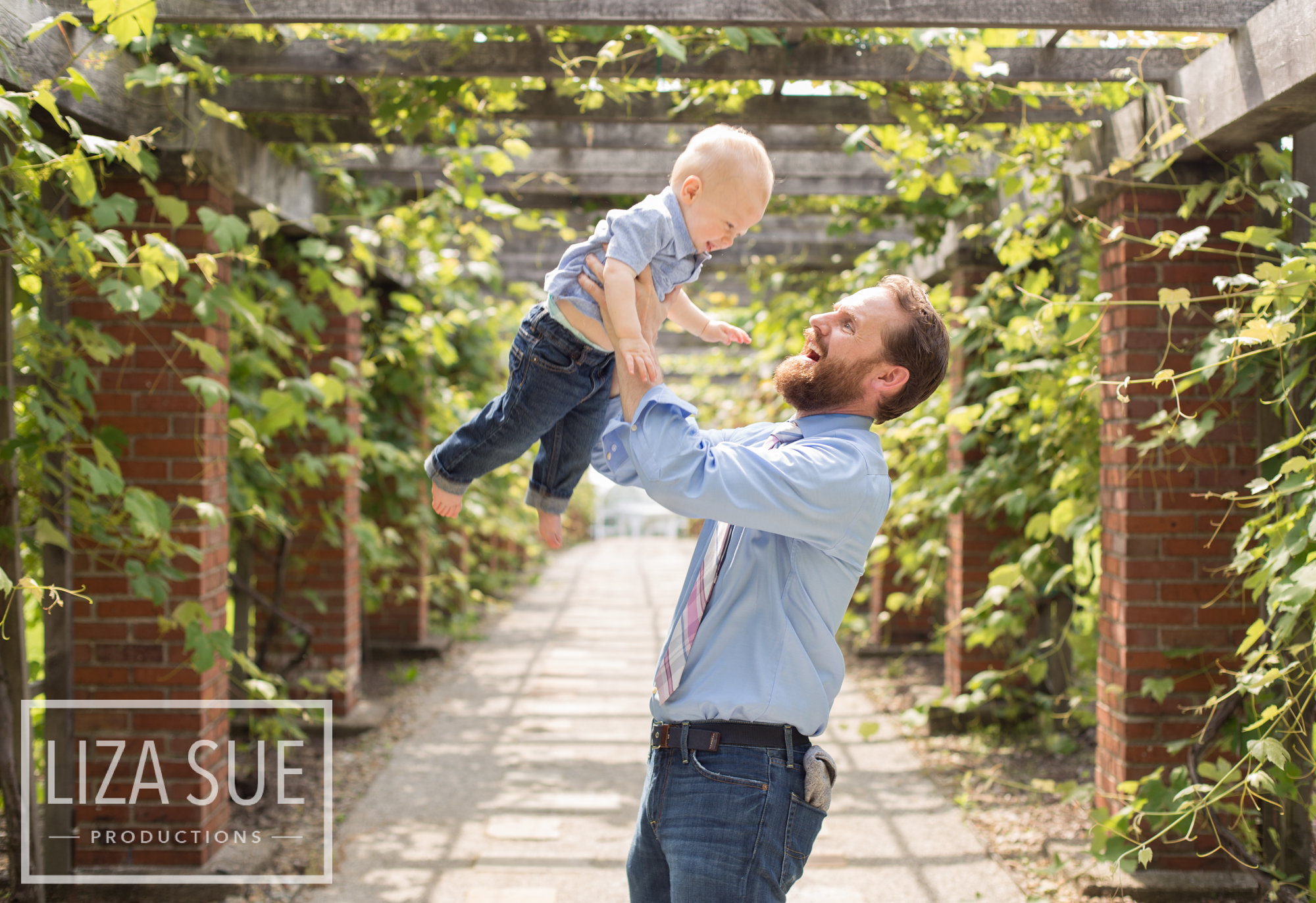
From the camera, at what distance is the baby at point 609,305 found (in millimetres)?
1595

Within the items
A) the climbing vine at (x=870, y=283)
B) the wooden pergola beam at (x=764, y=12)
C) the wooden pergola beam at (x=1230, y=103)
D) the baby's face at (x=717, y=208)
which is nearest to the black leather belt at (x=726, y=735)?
the baby's face at (x=717, y=208)

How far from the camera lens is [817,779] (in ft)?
5.20

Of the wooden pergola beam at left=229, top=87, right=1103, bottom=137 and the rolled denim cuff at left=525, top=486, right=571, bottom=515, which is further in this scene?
the wooden pergola beam at left=229, top=87, right=1103, bottom=137

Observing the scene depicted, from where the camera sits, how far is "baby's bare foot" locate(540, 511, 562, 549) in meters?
1.90

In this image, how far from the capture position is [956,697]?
17.2 feet

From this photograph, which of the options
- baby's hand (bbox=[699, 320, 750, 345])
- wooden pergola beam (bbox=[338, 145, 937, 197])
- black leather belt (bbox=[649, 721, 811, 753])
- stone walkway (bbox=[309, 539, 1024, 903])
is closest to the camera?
black leather belt (bbox=[649, 721, 811, 753])

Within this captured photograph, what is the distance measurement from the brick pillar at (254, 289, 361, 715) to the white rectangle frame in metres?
1.85

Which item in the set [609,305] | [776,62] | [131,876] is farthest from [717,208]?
[131,876]

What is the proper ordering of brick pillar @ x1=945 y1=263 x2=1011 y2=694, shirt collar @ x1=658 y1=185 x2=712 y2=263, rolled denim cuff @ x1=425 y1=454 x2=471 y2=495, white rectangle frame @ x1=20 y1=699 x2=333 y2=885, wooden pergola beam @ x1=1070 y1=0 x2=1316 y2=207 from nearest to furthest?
shirt collar @ x1=658 y1=185 x2=712 y2=263 < rolled denim cuff @ x1=425 y1=454 x2=471 y2=495 < wooden pergola beam @ x1=1070 y1=0 x2=1316 y2=207 < white rectangle frame @ x1=20 y1=699 x2=333 y2=885 < brick pillar @ x1=945 y1=263 x2=1011 y2=694

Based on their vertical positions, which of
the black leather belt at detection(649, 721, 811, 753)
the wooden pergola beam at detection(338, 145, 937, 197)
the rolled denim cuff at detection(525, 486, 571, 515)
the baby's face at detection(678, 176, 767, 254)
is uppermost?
the wooden pergola beam at detection(338, 145, 937, 197)

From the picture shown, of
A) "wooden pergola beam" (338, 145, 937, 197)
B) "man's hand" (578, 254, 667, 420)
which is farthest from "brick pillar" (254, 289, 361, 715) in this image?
"man's hand" (578, 254, 667, 420)

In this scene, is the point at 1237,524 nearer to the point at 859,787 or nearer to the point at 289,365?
the point at 859,787

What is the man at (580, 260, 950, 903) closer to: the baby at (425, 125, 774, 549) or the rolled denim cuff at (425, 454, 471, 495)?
the baby at (425, 125, 774, 549)

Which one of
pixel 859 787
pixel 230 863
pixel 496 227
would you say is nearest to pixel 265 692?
pixel 230 863
